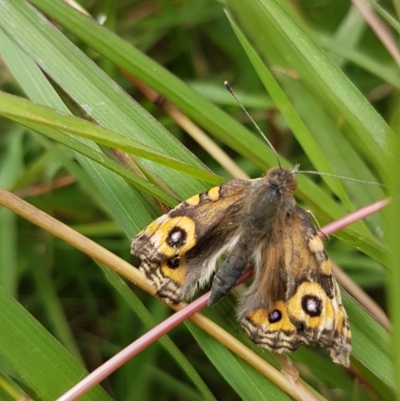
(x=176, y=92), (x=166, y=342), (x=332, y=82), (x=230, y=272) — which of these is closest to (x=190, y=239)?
(x=230, y=272)

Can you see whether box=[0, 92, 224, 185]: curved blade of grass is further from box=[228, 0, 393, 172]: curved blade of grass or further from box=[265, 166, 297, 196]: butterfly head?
box=[228, 0, 393, 172]: curved blade of grass

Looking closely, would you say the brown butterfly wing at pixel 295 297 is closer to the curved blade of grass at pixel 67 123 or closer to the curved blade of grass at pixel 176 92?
the curved blade of grass at pixel 176 92

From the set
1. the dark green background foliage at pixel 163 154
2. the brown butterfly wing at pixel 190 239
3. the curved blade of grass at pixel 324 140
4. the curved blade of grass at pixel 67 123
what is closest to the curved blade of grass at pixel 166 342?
the dark green background foliage at pixel 163 154

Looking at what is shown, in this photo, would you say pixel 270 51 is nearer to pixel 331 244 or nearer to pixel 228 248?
pixel 228 248

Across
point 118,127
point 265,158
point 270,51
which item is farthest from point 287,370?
point 270,51

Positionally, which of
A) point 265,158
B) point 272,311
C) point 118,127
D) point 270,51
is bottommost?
point 272,311

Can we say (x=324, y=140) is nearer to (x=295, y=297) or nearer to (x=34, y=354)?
(x=295, y=297)
